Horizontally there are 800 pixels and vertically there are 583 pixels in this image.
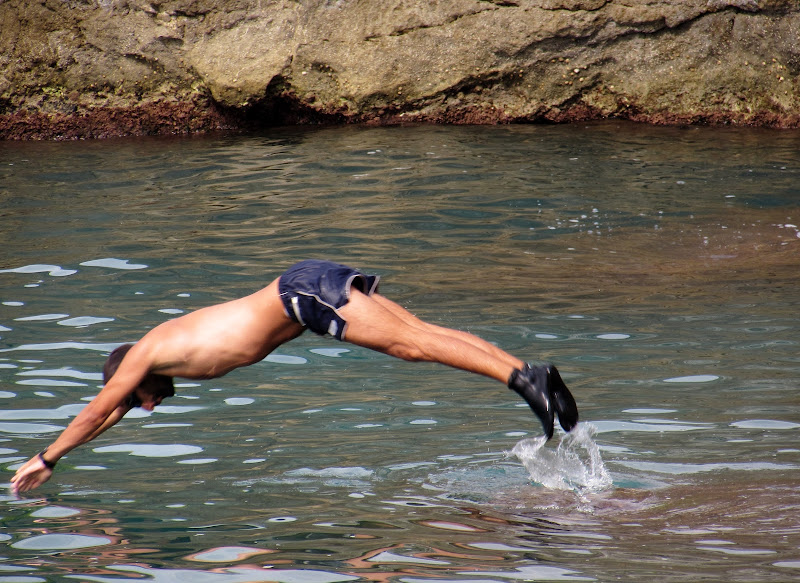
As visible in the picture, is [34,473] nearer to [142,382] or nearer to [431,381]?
[142,382]

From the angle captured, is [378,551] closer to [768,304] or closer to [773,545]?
[773,545]

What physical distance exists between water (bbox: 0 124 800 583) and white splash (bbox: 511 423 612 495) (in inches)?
0.7

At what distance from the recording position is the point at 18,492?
4.97 meters

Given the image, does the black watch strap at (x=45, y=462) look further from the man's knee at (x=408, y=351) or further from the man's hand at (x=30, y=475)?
the man's knee at (x=408, y=351)

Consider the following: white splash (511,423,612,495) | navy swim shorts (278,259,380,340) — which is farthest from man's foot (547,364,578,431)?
navy swim shorts (278,259,380,340)

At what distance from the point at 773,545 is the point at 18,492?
3563 mm

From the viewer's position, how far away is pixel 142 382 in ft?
17.3

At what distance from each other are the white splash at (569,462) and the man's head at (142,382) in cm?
193

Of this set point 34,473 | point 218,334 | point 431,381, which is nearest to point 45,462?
point 34,473

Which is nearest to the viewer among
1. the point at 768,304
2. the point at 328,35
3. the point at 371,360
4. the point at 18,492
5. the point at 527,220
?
the point at 18,492

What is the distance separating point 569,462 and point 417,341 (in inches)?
43.6

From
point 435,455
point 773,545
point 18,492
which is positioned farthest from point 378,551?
point 18,492

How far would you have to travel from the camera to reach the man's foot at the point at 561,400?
4.80 meters

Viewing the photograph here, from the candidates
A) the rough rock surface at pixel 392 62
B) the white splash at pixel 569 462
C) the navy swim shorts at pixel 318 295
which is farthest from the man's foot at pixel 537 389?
the rough rock surface at pixel 392 62
